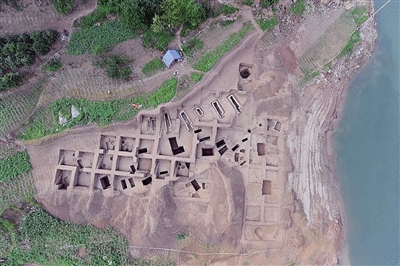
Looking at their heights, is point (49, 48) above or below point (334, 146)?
above

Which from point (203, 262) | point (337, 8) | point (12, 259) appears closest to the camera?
point (12, 259)

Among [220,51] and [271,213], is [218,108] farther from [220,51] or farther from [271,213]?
[271,213]

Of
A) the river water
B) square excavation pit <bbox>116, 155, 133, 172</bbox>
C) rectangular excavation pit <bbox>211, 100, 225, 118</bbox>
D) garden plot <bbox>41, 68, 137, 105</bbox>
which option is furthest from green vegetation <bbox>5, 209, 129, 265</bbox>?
the river water

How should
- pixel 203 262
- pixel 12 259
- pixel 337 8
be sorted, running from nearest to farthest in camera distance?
1. pixel 12 259
2. pixel 203 262
3. pixel 337 8

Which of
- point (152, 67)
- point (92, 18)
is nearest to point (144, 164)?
point (152, 67)

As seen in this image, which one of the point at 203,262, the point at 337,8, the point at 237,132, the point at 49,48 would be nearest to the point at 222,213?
the point at 203,262

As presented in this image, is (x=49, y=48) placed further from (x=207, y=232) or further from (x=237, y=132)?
(x=207, y=232)

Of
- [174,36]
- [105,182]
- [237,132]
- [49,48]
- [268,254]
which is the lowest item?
[268,254]

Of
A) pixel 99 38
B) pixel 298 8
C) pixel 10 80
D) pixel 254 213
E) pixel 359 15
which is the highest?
pixel 359 15
